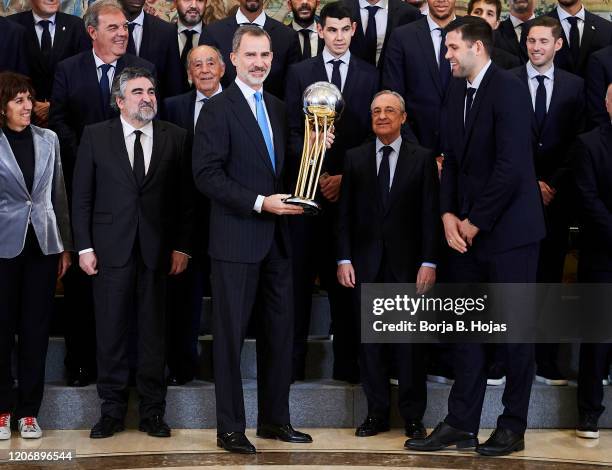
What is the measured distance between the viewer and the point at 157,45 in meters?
6.90

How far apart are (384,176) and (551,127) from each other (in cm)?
99

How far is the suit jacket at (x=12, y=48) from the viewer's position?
673cm

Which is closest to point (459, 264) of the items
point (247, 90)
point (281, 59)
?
point (247, 90)

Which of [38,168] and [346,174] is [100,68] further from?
[346,174]

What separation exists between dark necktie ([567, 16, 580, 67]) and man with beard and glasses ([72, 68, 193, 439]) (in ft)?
8.03

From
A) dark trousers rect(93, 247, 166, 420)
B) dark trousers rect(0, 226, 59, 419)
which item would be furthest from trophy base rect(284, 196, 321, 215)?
dark trousers rect(0, 226, 59, 419)

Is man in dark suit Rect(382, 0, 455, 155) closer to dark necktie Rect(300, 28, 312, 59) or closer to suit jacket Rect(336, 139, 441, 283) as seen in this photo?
suit jacket Rect(336, 139, 441, 283)

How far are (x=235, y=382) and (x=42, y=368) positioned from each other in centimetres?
99

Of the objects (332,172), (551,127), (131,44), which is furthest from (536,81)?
(131,44)

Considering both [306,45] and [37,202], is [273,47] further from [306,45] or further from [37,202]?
[37,202]

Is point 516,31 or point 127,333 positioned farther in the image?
point 516,31

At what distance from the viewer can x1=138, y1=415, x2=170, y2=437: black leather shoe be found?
19.2ft

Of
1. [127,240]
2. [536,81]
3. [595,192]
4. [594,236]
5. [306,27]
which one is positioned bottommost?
[127,240]

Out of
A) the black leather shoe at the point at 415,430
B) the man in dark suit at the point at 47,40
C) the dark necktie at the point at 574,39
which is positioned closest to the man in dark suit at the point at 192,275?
the man in dark suit at the point at 47,40
